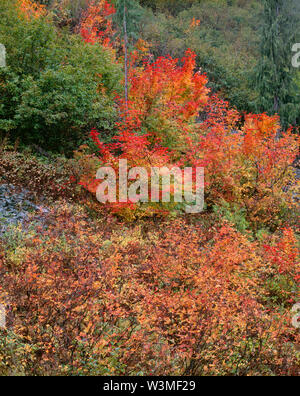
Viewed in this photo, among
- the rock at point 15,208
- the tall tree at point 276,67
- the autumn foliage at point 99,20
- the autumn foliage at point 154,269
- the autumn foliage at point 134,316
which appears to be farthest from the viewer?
the tall tree at point 276,67

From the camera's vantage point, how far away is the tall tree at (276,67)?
27.7m

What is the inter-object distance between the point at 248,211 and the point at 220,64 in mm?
22682

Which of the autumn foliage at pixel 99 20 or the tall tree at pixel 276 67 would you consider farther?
the tall tree at pixel 276 67

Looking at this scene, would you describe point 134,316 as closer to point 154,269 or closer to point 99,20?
point 154,269

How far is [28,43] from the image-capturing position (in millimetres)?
14125

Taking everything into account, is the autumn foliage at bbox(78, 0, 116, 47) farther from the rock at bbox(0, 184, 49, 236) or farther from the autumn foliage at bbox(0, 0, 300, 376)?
the rock at bbox(0, 184, 49, 236)

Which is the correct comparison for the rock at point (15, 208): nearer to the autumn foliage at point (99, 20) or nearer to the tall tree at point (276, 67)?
the autumn foliage at point (99, 20)

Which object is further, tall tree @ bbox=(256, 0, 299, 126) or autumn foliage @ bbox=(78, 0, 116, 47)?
tall tree @ bbox=(256, 0, 299, 126)

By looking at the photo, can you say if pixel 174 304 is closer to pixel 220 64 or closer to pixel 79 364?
pixel 79 364

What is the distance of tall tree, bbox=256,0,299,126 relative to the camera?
90.8ft

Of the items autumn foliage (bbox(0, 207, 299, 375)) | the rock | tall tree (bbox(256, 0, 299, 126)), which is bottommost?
autumn foliage (bbox(0, 207, 299, 375))

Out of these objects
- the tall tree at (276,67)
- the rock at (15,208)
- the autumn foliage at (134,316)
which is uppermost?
the tall tree at (276,67)

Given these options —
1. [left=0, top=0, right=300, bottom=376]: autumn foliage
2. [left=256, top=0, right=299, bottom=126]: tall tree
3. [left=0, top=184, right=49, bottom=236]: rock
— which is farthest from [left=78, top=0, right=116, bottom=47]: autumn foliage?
[left=0, top=184, right=49, bottom=236]: rock

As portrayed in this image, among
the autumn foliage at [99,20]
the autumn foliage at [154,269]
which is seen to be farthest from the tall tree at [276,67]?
the autumn foliage at [154,269]
